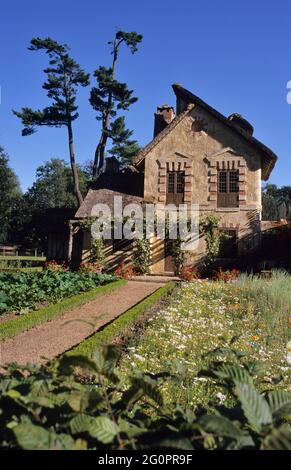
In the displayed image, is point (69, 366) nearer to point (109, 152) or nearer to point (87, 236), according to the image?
point (87, 236)

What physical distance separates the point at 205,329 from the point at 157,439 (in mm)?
6118

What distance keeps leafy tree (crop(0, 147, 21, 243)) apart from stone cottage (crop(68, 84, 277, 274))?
71.4ft

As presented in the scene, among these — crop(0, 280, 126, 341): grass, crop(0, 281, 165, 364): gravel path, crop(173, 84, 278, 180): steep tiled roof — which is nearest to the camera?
crop(0, 281, 165, 364): gravel path

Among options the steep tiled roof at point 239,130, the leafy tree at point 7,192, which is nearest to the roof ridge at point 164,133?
the steep tiled roof at point 239,130

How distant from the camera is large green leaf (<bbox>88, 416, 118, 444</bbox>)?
3.93 ft

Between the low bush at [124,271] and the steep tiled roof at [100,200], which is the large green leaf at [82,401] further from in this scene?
the steep tiled roof at [100,200]

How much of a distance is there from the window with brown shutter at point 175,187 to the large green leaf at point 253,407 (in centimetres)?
1849

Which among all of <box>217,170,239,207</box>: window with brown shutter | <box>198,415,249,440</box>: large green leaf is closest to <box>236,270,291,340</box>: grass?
<box>198,415,249,440</box>: large green leaf

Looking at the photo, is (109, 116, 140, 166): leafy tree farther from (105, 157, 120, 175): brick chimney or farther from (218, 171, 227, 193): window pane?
(218, 171, 227, 193): window pane

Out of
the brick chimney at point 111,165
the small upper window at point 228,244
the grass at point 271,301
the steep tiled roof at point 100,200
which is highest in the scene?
the brick chimney at point 111,165

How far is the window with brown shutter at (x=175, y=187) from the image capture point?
19.7m

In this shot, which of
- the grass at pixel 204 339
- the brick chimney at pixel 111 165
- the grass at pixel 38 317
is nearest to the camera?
the grass at pixel 204 339

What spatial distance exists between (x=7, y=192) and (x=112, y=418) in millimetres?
42058
